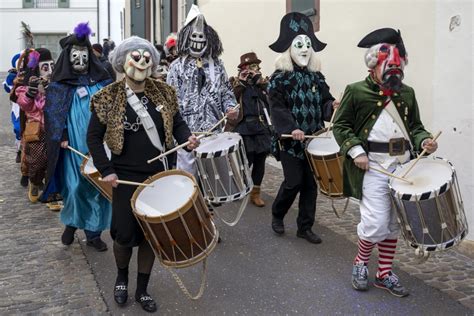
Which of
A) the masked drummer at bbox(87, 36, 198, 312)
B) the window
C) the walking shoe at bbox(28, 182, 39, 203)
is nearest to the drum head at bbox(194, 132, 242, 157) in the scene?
the masked drummer at bbox(87, 36, 198, 312)

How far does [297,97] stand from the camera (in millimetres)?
5074

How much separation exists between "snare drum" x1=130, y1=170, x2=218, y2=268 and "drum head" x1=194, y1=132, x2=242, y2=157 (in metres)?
1.07

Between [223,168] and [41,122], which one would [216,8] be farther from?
[223,168]

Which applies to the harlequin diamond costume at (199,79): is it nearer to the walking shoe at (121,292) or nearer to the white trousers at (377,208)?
the walking shoe at (121,292)

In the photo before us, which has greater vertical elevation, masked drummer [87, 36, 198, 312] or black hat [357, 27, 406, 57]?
black hat [357, 27, 406, 57]

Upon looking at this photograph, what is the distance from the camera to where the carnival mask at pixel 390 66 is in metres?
3.90

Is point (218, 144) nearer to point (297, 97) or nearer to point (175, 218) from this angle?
point (297, 97)

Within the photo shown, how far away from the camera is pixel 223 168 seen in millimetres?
4684

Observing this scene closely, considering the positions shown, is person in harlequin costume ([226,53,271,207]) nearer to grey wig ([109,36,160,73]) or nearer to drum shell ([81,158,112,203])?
drum shell ([81,158,112,203])

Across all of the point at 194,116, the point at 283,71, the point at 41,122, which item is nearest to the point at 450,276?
the point at 283,71

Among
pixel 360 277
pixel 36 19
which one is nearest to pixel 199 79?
pixel 360 277

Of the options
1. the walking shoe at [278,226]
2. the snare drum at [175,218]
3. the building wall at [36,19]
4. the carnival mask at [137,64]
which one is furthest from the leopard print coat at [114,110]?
the building wall at [36,19]

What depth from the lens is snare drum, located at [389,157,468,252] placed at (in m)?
3.53

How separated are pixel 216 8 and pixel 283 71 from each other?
5891 mm
